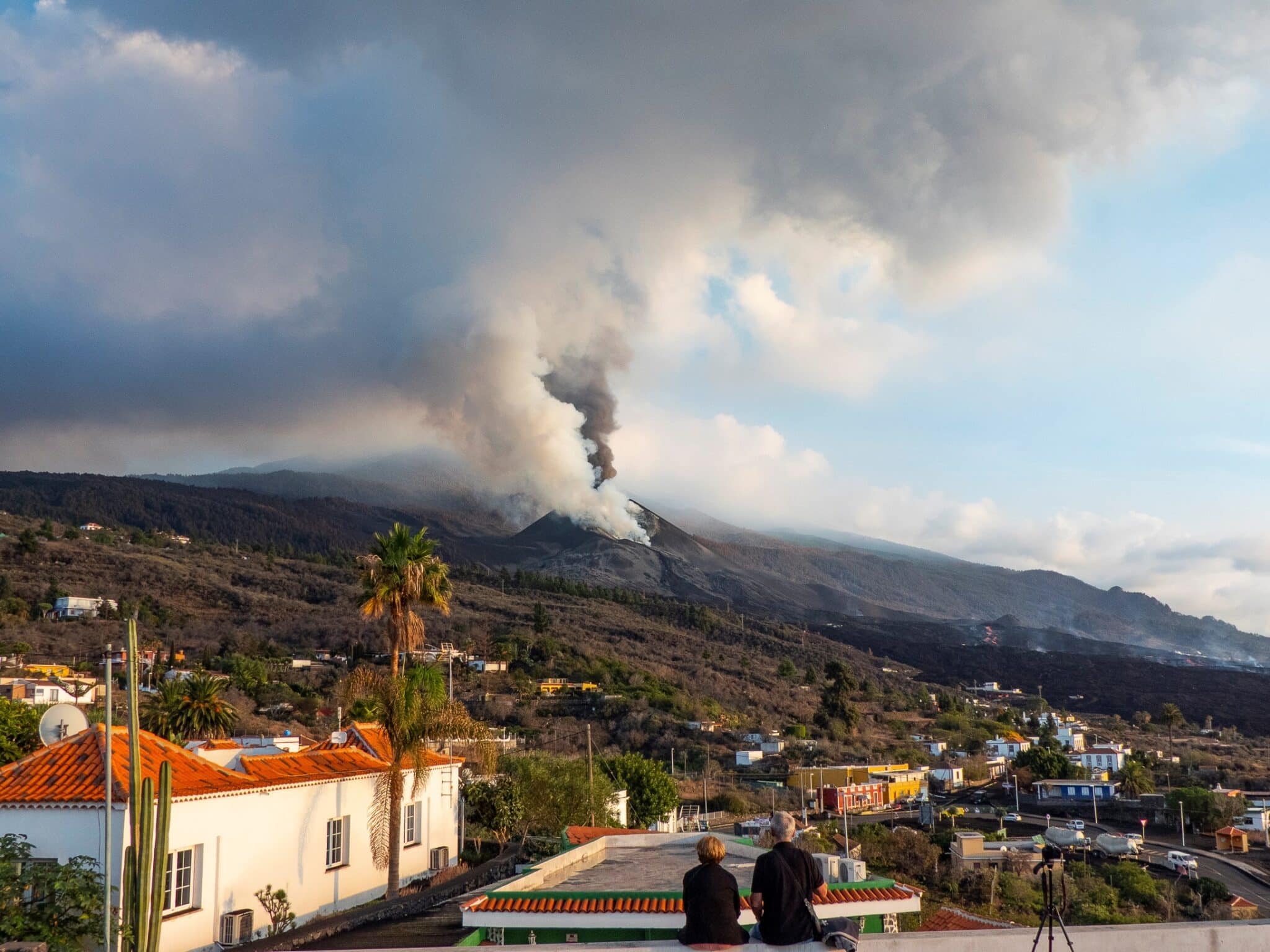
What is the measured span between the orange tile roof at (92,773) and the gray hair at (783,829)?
10.1 m

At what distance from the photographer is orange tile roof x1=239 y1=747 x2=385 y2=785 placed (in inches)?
675

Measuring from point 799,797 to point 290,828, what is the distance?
43.9 meters

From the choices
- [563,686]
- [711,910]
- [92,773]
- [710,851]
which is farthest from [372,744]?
[563,686]

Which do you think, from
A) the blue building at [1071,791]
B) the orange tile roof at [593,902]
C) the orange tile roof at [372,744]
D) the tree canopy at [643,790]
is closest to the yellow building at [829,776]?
the blue building at [1071,791]

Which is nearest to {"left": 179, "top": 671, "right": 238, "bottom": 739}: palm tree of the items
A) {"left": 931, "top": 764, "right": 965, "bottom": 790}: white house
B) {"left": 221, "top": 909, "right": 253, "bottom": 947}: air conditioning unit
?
{"left": 221, "top": 909, "right": 253, "bottom": 947}: air conditioning unit

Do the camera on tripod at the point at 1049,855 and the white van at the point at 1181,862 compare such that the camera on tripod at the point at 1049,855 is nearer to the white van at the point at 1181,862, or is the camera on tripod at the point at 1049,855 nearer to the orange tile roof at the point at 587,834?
the orange tile roof at the point at 587,834

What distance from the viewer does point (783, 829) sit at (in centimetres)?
571

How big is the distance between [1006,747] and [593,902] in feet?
276

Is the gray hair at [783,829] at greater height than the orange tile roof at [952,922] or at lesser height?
greater

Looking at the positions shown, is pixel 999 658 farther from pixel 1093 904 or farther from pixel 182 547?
pixel 1093 904

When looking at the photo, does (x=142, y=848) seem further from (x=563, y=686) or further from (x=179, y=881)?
(x=563, y=686)

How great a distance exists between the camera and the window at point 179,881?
1394 cm

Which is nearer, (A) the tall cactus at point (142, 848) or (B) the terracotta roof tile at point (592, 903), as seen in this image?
(A) the tall cactus at point (142, 848)

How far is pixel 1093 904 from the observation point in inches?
1252
